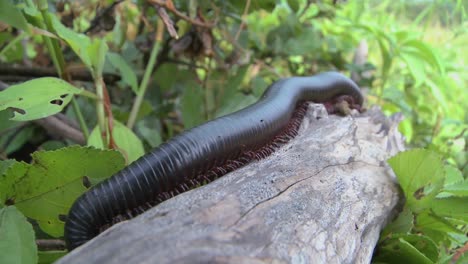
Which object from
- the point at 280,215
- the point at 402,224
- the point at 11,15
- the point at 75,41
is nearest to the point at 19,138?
the point at 75,41

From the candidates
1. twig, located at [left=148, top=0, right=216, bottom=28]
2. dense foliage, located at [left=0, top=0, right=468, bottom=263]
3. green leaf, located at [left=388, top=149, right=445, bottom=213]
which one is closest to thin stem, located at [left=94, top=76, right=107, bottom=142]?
dense foliage, located at [left=0, top=0, right=468, bottom=263]

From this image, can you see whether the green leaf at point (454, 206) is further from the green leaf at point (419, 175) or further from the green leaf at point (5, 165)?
the green leaf at point (5, 165)

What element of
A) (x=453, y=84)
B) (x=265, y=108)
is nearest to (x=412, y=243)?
(x=265, y=108)

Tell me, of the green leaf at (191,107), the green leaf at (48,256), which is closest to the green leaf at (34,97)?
the green leaf at (48,256)

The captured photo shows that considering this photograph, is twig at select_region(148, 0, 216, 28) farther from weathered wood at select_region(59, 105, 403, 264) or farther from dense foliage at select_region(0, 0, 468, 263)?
weathered wood at select_region(59, 105, 403, 264)

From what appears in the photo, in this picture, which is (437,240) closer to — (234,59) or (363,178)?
(363,178)
